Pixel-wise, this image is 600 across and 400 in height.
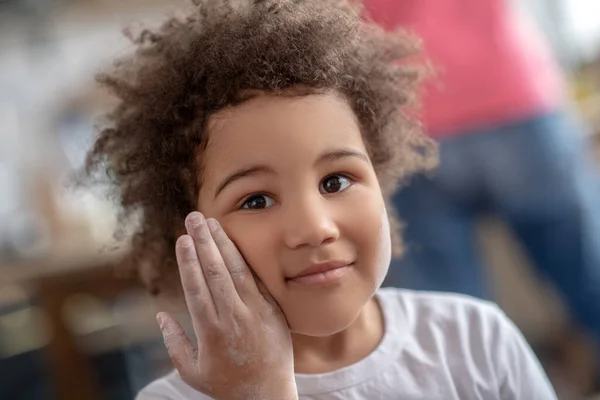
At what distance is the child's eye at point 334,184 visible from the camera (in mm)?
606

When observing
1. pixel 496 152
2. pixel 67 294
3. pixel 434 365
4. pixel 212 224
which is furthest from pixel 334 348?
pixel 67 294

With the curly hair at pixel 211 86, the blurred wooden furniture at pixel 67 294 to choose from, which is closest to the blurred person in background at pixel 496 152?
the curly hair at pixel 211 86

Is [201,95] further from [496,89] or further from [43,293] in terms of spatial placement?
[43,293]

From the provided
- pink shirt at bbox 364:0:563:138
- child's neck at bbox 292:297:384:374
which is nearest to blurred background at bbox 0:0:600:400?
pink shirt at bbox 364:0:563:138

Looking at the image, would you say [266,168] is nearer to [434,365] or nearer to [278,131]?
[278,131]

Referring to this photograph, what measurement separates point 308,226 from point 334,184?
2.4 inches

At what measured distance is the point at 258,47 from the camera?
0.63m

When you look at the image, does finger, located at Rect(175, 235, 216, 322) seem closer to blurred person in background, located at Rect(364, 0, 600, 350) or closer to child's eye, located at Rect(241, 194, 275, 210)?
child's eye, located at Rect(241, 194, 275, 210)

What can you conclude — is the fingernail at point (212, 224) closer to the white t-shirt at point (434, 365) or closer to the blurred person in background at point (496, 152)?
the white t-shirt at point (434, 365)

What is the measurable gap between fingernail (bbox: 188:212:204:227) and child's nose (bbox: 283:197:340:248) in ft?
0.24

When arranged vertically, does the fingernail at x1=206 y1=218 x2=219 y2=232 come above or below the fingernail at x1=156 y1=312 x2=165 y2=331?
above

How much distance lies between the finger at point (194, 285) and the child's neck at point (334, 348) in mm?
148

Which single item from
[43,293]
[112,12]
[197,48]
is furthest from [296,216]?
[112,12]

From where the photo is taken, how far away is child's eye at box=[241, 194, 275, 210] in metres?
0.60
